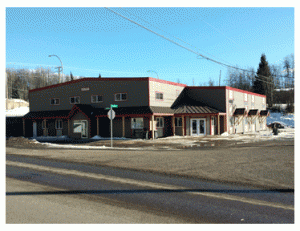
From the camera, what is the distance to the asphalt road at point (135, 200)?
5.74 m

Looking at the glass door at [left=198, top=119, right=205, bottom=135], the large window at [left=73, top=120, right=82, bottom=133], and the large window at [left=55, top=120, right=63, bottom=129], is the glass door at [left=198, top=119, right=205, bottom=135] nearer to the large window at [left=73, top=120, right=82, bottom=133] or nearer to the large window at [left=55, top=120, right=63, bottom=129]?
the large window at [left=73, top=120, right=82, bottom=133]

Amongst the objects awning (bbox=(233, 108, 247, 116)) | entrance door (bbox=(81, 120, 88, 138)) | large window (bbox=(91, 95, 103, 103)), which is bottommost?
entrance door (bbox=(81, 120, 88, 138))

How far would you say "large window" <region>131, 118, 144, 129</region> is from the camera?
31188 mm

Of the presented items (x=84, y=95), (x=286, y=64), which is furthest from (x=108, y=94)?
(x=286, y=64)

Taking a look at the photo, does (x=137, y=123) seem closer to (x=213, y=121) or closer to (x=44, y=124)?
(x=213, y=121)

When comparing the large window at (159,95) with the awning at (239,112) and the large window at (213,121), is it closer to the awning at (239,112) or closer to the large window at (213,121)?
the large window at (213,121)

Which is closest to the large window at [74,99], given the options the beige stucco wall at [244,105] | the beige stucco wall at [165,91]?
the beige stucco wall at [165,91]

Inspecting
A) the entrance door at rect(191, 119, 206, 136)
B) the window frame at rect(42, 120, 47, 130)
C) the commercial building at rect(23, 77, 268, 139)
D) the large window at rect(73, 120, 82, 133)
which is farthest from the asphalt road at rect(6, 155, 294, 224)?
the window frame at rect(42, 120, 47, 130)

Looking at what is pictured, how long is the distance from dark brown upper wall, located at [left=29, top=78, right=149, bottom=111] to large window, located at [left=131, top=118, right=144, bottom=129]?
1778 mm

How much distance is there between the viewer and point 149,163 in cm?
1302

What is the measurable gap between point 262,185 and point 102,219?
211 inches

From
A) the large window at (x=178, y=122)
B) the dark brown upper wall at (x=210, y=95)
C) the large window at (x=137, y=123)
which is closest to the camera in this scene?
the large window at (x=137, y=123)

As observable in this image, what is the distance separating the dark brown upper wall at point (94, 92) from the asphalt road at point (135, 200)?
21.7m

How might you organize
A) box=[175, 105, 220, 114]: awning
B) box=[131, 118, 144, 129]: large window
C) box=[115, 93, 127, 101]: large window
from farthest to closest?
1. box=[175, 105, 220, 114]: awning
2. box=[115, 93, 127, 101]: large window
3. box=[131, 118, 144, 129]: large window
